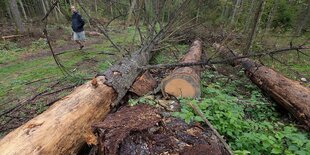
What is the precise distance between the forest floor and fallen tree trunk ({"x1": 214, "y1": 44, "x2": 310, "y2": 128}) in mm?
184

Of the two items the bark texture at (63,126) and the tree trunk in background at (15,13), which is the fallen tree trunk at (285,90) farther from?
the tree trunk in background at (15,13)

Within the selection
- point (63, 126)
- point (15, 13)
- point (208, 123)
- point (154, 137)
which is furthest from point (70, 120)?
point (15, 13)

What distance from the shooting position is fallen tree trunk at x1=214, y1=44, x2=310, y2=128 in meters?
4.13

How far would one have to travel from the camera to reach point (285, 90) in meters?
4.73

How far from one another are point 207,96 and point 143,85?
1.22 metres

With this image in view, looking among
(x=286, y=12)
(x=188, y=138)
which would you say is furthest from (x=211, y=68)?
(x=286, y=12)

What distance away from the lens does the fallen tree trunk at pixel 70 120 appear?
2.65 meters

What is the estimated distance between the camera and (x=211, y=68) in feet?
25.4

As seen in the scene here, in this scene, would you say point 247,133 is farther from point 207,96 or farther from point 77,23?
point 77,23

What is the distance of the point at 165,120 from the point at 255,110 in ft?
6.93

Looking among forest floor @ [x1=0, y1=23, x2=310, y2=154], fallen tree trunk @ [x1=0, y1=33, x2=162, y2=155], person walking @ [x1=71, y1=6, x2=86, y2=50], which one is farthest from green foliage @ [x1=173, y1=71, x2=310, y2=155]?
person walking @ [x1=71, y1=6, x2=86, y2=50]

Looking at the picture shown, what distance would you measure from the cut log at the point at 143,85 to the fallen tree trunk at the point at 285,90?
1.51 meters

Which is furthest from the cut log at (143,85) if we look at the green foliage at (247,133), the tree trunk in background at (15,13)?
the tree trunk in background at (15,13)

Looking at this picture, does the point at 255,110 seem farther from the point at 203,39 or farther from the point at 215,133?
the point at 203,39
